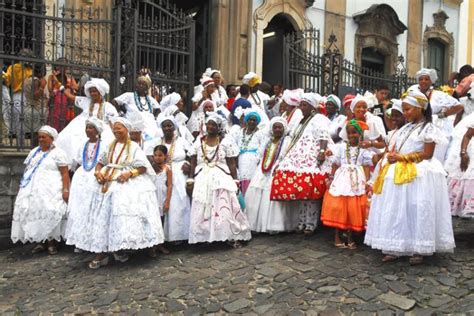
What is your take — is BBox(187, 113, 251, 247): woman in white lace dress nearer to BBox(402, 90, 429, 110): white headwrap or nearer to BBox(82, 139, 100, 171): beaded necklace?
BBox(82, 139, 100, 171): beaded necklace

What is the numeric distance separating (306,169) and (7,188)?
4.14m

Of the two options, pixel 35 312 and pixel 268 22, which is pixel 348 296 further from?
pixel 268 22

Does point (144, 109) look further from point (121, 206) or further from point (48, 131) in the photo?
point (121, 206)

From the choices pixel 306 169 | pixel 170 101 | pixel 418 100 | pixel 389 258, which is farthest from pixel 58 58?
pixel 389 258

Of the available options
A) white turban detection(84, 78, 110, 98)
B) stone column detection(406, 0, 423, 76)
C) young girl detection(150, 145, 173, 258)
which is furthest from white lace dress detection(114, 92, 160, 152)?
stone column detection(406, 0, 423, 76)

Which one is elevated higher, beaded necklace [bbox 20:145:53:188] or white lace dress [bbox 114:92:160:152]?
white lace dress [bbox 114:92:160:152]

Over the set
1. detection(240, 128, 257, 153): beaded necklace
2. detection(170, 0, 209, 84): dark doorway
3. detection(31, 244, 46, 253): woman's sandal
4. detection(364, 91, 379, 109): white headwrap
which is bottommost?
detection(31, 244, 46, 253): woman's sandal

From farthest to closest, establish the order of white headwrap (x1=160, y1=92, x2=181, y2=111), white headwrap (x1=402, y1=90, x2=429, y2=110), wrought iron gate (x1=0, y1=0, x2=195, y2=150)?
white headwrap (x1=160, y1=92, x2=181, y2=111) → wrought iron gate (x1=0, y1=0, x2=195, y2=150) → white headwrap (x1=402, y1=90, x2=429, y2=110)

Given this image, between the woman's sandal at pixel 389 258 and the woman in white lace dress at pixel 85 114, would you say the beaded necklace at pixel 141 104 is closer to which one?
the woman in white lace dress at pixel 85 114

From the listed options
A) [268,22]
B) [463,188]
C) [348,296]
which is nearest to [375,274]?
[348,296]

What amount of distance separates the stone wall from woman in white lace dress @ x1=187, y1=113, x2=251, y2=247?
2616 millimetres

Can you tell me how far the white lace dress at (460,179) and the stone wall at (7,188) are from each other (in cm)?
567

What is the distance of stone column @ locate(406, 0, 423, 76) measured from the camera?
1886 cm

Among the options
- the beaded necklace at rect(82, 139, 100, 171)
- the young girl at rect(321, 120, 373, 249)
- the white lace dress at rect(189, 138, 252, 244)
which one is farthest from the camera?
the beaded necklace at rect(82, 139, 100, 171)
